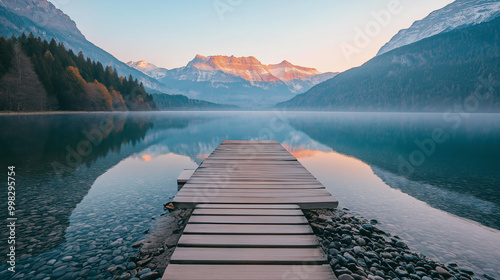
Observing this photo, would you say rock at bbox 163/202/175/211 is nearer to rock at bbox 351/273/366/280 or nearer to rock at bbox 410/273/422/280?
rock at bbox 351/273/366/280

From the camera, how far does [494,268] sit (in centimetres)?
588

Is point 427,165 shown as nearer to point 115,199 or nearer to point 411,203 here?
point 411,203

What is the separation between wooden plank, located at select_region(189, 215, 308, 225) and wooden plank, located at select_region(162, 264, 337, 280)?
147 cm

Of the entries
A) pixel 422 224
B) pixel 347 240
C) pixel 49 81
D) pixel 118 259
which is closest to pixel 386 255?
pixel 347 240

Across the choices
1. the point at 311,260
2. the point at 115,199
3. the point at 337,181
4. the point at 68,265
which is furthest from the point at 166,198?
the point at 337,181

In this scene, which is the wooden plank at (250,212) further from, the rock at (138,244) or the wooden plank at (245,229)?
the rock at (138,244)

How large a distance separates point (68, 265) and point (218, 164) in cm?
661

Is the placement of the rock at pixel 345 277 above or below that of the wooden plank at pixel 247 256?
below

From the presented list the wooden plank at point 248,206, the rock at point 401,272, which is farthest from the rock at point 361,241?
the wooden plank at point 248,206

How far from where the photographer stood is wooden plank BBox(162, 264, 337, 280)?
3.46 metres

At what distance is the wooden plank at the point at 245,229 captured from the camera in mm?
4699

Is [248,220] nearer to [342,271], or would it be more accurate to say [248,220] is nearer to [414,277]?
[342,271]

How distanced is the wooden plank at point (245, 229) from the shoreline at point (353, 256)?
136cm

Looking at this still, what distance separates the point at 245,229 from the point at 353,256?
10.7 ft
